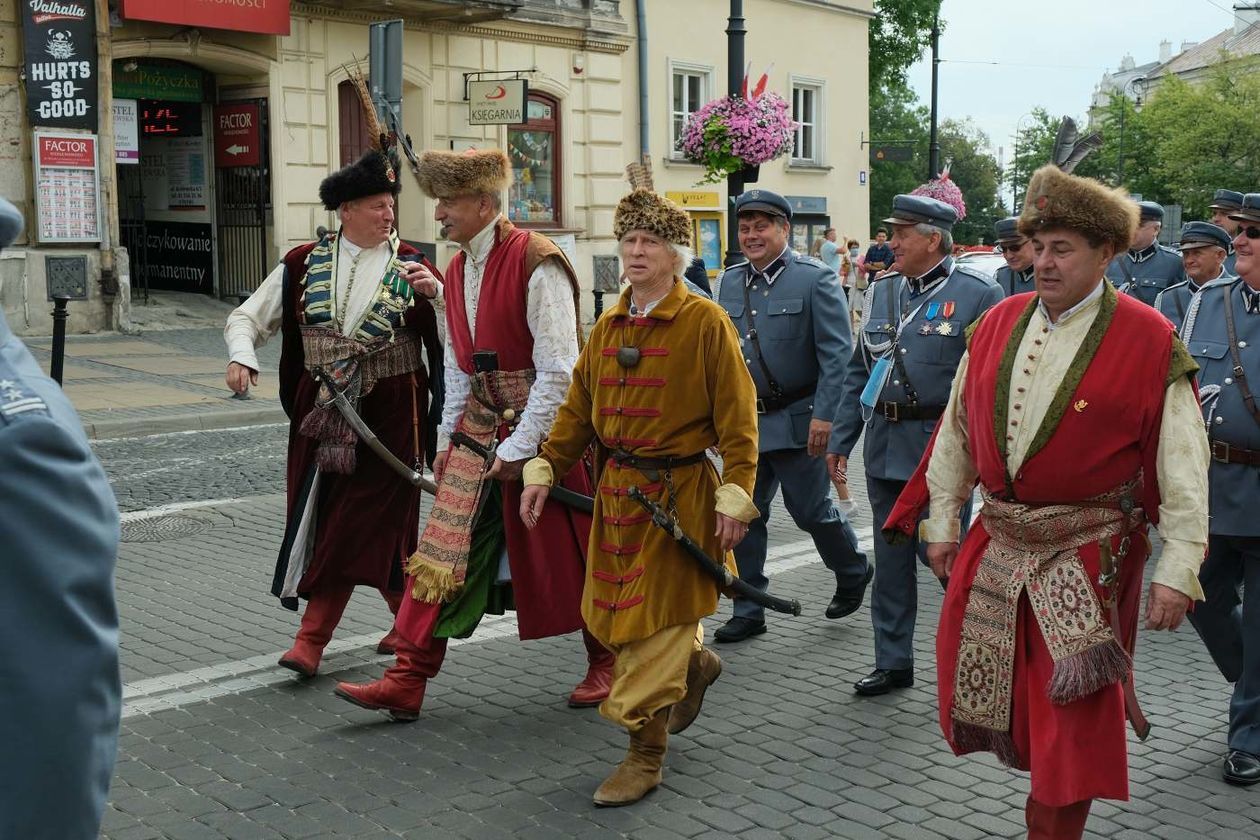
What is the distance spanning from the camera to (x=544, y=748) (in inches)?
202

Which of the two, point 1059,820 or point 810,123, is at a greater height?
point 810,123

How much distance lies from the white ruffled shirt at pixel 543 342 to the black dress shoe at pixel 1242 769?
8.21 ft

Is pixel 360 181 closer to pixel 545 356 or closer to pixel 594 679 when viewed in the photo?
pixel 545 356

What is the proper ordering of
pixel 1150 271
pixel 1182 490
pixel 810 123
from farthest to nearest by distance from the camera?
1. pixel 810 123
2. pixel 1150 271
3. pixel 1182 490

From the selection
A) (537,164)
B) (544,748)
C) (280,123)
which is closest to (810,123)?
(537,164)

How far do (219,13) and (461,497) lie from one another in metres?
16.0

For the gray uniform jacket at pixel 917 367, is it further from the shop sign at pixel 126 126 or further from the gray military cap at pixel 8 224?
the shop sign at pixel 126 126

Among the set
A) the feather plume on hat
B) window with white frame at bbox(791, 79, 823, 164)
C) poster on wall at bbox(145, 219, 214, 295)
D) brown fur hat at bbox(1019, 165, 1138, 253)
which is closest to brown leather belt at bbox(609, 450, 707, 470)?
the feather plume on hat

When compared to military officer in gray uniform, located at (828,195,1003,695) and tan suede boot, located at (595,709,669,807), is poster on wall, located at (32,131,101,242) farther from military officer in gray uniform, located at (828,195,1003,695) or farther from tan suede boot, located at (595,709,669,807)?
tan suede boot, located at (595,709,669,807)

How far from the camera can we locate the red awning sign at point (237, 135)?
21.1 meters

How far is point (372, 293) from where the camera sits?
5.89 metres

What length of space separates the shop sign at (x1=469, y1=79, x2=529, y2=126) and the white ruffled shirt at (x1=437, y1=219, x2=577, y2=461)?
683 inches

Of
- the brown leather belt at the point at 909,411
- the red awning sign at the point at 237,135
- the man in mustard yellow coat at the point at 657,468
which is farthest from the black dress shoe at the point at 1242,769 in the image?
the red awning sign at the point at 237,135

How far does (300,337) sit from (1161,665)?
375 centimetres
